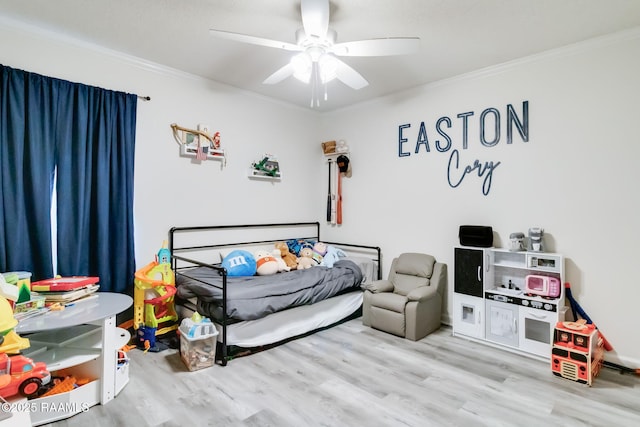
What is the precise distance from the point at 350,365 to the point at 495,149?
241cm

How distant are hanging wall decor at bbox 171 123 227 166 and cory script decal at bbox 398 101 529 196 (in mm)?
2150

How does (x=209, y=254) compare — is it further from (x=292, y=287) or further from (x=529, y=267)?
(x=529, y=267)

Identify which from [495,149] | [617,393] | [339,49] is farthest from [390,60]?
[617,393]

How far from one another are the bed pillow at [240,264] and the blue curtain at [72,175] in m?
0.85

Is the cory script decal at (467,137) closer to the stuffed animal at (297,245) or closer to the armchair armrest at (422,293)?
the armchair armrest at (422,293)

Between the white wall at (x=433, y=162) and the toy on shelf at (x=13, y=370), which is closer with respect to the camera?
the toy on shelf at (x=13, y=370)

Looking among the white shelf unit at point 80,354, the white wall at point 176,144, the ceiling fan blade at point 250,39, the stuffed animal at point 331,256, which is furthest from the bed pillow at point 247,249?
the ceiling fan blade at point 250,39

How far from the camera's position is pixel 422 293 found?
10.6 feet

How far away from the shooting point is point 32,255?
2551mm

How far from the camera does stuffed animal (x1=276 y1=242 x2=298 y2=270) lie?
3739 millimetres

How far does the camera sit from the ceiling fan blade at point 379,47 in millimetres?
2122

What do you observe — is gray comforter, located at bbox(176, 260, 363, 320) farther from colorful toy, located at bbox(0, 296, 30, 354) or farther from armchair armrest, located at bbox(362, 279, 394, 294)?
colorful toy, located at bbox(0, 296, 30, 354)

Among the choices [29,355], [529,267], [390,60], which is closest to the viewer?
[29,355]

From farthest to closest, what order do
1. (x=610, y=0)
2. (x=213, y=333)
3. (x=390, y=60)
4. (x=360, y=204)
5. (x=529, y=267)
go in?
(x=360, y=204)
(x=390, y=60)
(x=529, y=267)
(x=213, y=333)
(x=610, y=0)
